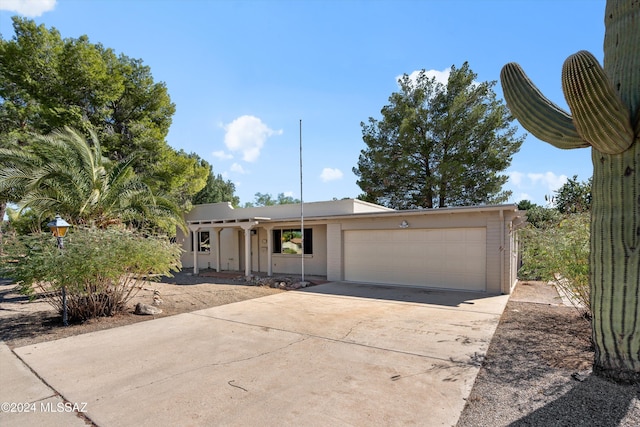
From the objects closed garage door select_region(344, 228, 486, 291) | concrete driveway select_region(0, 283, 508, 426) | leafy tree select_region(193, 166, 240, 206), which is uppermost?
leafy tree select_region(193, 166, 240, 206)

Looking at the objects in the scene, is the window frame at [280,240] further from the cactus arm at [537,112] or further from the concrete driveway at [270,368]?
the cactus arm at [537,112]

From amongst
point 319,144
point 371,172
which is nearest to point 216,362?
point 319,144

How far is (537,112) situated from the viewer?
4.32 m

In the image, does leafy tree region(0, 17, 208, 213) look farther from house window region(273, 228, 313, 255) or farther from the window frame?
house window region(273, 228, 313, 255)

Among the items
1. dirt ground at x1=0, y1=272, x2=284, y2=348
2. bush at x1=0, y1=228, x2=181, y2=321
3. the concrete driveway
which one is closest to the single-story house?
dirt ground at x1=0, y1=272, x2=284, y2=348

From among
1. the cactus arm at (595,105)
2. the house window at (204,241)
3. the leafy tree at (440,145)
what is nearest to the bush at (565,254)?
the cactus arm at (595,105)

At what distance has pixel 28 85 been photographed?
16031 millimetres

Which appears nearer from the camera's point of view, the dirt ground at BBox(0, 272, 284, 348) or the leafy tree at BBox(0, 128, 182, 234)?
the dirt ground at BBox(0, 272, 284, 348)

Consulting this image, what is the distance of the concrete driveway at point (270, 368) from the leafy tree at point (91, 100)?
1091cm

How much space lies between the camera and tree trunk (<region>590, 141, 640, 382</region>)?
12.4 feet

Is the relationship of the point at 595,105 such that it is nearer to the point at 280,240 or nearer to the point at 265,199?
the point at 280,240

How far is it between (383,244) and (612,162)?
883 cm

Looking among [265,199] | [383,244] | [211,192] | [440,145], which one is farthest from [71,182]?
[265,199]

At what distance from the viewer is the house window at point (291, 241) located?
15516 millimetres
